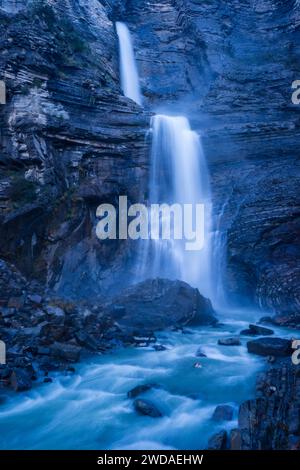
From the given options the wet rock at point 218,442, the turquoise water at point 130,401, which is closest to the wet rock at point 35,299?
the turquoise water at point 130,401

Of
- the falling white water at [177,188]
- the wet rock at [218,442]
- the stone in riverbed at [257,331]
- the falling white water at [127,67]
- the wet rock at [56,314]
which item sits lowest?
the wet rock at [218,442]

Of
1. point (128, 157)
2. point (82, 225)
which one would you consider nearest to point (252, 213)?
point (128, 157)

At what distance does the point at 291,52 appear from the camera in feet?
95.9

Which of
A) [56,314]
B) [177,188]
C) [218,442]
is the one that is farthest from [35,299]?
[177,188]

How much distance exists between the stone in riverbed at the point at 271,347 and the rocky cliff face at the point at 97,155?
5.30 m

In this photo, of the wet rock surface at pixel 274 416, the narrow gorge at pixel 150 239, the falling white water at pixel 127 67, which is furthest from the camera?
the falling white water at pixel 127 67

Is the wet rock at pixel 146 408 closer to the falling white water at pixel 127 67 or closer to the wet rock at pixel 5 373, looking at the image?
the wet rock at pixel 5 373

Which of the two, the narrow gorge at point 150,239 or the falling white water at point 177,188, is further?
the falling white water at point 177,188

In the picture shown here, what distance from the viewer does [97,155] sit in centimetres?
2038

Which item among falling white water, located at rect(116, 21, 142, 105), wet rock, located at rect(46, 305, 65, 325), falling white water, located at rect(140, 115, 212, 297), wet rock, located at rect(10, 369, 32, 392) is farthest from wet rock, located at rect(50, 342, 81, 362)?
falling white water, located at rect(116, 21, 142, 105)

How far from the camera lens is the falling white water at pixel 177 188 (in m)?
20.3

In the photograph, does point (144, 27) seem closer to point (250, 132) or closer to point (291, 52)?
point (291, 52)

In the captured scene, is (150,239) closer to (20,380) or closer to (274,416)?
(20,380)
